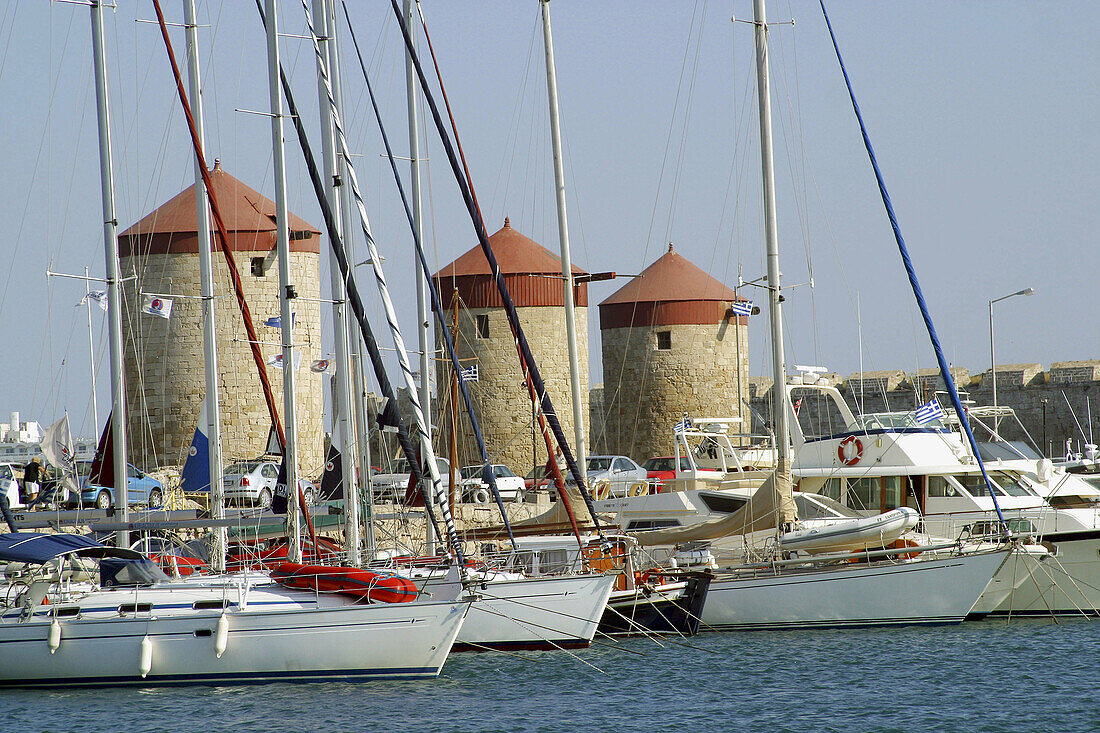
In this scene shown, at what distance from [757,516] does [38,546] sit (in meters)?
9.24

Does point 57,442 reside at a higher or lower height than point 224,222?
lower

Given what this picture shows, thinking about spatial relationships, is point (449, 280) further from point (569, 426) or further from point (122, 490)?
point (122, 490)

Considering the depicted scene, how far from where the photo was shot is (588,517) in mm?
19406

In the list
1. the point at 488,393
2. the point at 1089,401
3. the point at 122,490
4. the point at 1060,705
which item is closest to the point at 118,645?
the point at 122,490

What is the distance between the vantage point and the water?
12.8 metres

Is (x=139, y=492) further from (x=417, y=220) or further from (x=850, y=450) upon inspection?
(x=850, y=450)

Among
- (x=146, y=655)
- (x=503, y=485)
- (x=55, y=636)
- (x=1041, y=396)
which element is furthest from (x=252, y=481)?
(x=1041, y=396)

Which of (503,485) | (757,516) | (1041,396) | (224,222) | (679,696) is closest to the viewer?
(679,696)

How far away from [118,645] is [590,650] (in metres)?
5.70

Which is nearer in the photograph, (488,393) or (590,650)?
(590,650)

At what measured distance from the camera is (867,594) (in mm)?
17031

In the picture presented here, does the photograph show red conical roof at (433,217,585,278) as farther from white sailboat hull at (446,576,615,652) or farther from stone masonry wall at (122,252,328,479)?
white sailboat hull at (446,576,615,652)

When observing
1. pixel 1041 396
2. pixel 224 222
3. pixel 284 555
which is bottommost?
pixel 284 555

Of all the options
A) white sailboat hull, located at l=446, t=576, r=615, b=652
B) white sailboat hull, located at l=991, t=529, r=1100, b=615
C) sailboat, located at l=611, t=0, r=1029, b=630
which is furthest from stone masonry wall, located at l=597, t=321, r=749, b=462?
white sailboat hull, located at l=446, t=576, r=615, b=652
